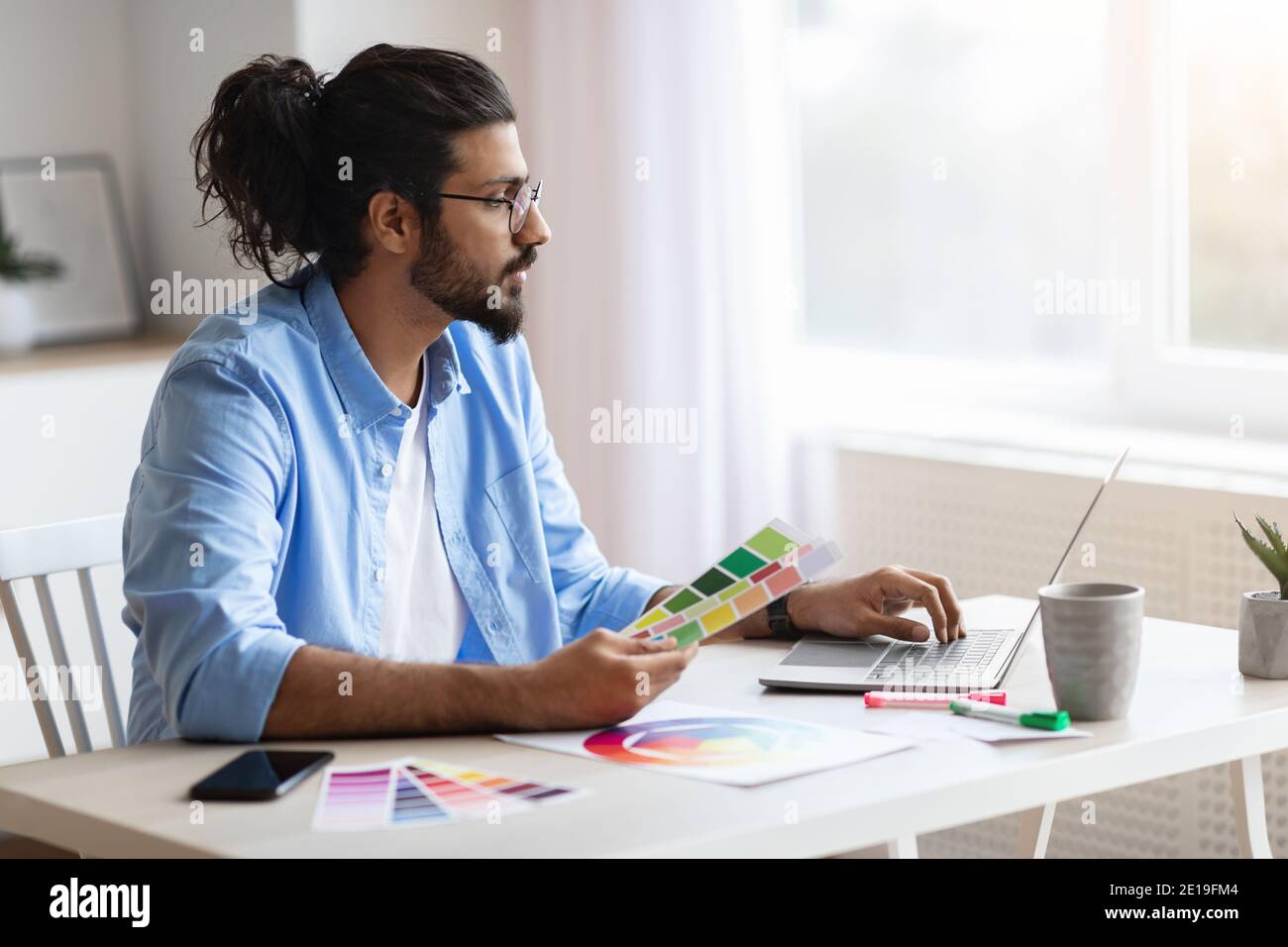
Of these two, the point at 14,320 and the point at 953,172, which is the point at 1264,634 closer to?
the point at 953,172

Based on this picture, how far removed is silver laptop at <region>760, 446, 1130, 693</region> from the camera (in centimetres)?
155

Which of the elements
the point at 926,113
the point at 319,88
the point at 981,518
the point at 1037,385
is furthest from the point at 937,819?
the point at 926,113

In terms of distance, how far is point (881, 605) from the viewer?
174 centimetres

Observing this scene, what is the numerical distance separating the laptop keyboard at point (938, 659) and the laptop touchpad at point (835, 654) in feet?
0.05

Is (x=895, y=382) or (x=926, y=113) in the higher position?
(x=926, y=113)

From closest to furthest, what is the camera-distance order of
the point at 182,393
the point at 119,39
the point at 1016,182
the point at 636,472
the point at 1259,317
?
the point at 182,393 → the point at 1259,317 → the point at 1016,182 → the point at 636,472 → the point at 119,39

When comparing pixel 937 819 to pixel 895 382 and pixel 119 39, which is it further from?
pixel 119 39

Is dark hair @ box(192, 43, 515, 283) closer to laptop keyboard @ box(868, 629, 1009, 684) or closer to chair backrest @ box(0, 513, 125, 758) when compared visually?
chair backrest @ box(0, 513, 125, 758)

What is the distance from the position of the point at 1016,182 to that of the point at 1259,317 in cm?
51

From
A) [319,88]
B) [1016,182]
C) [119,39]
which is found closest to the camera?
[319,88]

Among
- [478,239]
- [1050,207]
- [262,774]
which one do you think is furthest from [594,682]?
[1050,207]

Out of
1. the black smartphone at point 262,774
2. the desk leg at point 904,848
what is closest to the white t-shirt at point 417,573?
the black smartphone at point 262,774

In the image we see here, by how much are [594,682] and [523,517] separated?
539 millimetres

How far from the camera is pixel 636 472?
10.7 feet
